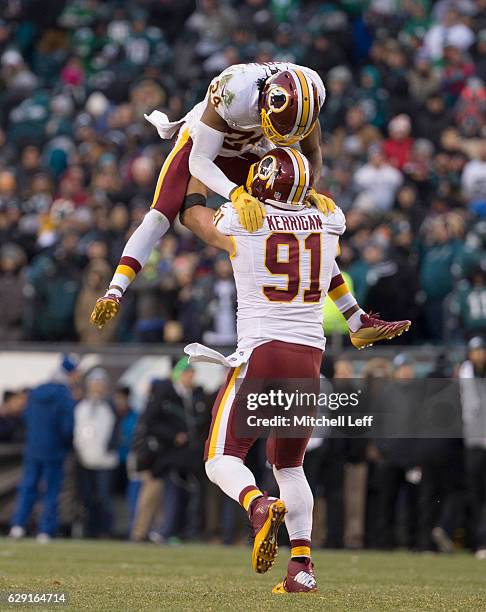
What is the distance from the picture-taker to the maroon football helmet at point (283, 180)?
302 inches

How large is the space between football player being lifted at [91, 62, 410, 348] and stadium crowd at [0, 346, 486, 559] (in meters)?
4.50


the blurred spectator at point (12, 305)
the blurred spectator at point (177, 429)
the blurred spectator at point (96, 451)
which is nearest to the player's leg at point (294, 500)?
the blurred spectator at point (177, 429)

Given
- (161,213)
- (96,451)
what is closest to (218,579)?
(161,213)

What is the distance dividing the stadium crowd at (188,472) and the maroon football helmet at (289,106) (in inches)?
203

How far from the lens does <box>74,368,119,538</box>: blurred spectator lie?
1512 centimetres

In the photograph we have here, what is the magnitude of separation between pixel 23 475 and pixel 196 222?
710cm

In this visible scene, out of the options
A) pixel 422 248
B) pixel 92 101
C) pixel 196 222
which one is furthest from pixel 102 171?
pixel 196 222

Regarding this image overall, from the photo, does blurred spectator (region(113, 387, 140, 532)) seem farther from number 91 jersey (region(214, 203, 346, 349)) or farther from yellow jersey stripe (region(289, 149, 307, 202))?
yellow jersey stripe (region(289, 149, 307, 202))

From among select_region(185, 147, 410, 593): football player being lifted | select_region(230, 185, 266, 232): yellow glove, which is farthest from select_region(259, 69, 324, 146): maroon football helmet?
select_region(230, 185, 266, 232): yellow glove

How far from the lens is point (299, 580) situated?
7707mm

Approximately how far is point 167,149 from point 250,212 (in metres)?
11.3

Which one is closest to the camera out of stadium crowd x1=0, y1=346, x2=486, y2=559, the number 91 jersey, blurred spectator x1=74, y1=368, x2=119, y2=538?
the number 91 jersey

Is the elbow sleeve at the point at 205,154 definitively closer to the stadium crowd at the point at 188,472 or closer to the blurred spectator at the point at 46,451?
the stadium crowd at the point at 188,472

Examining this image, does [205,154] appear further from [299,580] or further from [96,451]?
[96,451]
